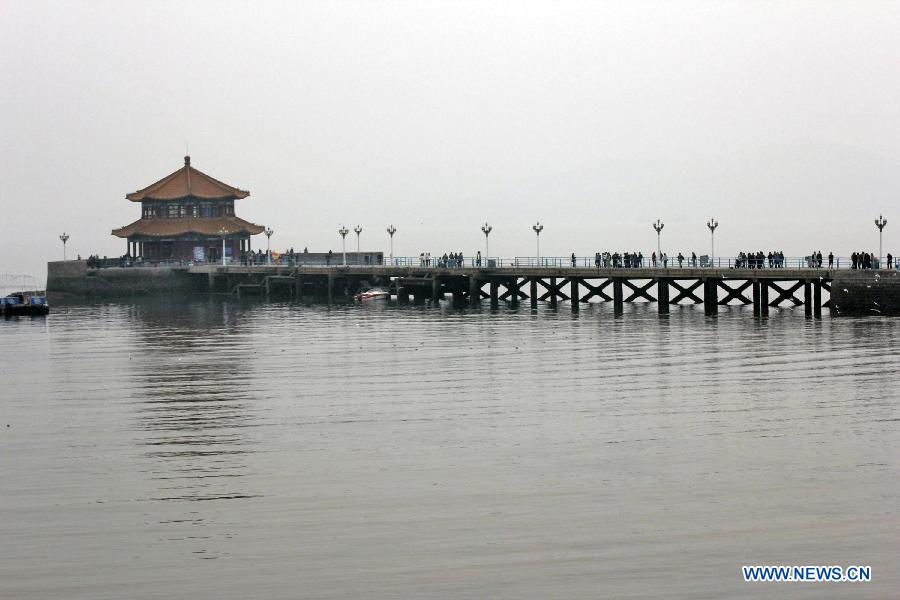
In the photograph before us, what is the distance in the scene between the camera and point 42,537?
17109 mm

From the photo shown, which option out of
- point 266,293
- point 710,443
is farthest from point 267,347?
point 266,293

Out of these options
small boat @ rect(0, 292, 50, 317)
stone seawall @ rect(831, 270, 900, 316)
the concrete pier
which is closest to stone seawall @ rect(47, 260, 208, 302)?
the concrete pier

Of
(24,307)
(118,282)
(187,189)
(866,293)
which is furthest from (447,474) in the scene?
(187,189)

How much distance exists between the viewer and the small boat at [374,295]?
322ft

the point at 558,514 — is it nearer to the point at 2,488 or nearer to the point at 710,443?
the point at 710,443

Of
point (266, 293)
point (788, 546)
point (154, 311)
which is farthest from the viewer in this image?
point (266, 293)

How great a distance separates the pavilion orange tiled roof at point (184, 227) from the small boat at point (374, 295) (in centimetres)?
3123

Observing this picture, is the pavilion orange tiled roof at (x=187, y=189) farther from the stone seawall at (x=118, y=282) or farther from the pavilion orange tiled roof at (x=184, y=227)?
A: the stone seawall at (x=118, y=282)

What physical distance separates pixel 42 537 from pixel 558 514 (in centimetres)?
719

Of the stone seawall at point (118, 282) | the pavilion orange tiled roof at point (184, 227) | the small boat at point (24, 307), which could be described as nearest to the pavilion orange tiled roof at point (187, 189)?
the pavilion orange tiled roof at point (184, 227)

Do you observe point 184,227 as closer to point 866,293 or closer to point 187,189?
point 187,189

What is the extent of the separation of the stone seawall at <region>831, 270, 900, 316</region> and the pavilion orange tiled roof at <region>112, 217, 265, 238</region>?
2910 inches

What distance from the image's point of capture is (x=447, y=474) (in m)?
21.5

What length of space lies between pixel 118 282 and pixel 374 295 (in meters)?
28.8
